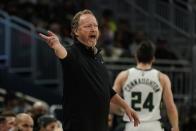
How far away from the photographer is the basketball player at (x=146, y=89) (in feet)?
24.6

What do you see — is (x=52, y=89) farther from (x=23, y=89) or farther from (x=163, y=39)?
(x=163, y=39)

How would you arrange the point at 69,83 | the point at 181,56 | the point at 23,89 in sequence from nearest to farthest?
the point at 69,83
the point at 23,89
the point at 181,56

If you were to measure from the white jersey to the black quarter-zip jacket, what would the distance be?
1981 mm

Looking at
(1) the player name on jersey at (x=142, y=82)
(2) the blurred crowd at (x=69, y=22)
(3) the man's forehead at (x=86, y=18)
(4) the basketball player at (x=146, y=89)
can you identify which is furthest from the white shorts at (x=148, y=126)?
(2) the blurred crowd at (x=69, y=22)

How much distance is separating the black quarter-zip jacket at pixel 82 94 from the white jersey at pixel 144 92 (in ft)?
6.50

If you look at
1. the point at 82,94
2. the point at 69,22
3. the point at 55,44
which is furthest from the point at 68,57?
the point at 69,22

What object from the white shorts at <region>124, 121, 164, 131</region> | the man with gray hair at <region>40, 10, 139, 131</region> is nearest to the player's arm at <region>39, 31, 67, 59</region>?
the man with gray hair at <region>40, 10, 139, 131</region>

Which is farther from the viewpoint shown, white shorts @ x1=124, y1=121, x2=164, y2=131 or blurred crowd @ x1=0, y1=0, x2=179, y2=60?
blurred crowd @ x1=0, y1=0, x2=179, y2=60

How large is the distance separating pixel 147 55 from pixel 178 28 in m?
9.00

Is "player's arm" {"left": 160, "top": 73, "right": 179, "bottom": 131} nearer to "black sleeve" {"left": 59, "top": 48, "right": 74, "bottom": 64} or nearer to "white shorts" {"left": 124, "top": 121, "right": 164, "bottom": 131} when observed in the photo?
"white shorts" {"left": 124, "top": 121, "right": 164, "bottom": 131}

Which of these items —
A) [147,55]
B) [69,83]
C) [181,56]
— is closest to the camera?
[69,83]

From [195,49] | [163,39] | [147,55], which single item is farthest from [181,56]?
[147,55]

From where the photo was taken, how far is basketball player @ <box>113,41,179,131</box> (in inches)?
295

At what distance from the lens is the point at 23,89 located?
1401 centimetres
